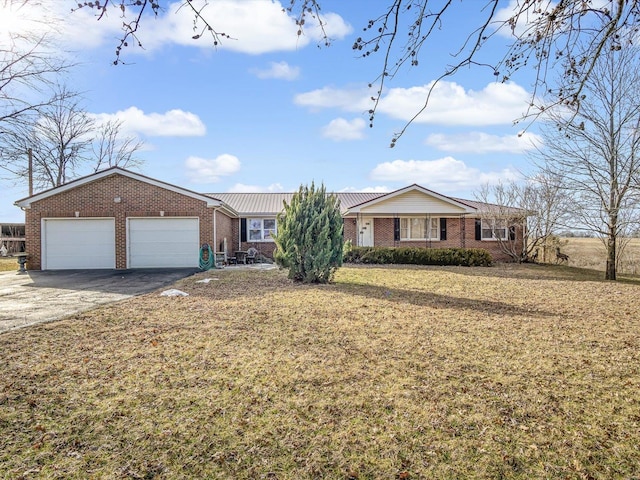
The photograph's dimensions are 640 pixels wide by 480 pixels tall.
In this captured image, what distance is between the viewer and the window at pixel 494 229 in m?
22.0

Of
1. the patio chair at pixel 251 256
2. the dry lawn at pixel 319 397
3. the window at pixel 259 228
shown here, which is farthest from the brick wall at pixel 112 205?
the dry lawn at pixel 319 397

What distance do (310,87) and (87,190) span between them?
12.1 metres

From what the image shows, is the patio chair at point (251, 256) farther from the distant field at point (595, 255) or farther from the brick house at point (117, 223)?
the distant field at point (595, 255)

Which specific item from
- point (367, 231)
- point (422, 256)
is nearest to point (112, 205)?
point (367, 231)

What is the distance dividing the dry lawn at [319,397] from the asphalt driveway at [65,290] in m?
Answer: 0.99

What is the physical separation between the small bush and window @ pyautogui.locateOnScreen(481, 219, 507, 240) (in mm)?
3570

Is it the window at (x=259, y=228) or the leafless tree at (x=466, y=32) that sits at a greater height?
the leafless tree at (x=466, y=32)

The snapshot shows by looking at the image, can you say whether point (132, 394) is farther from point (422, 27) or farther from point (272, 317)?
point (422, 27)

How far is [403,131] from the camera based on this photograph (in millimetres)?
3662

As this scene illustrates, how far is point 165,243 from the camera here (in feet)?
53.5

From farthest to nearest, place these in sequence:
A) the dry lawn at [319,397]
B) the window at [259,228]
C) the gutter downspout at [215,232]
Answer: the window at [259,228]
the gutter downspout at [215,232]
the dry lawn at [319,397]

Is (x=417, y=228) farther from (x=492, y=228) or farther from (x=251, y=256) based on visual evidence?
(x=251, y=256)

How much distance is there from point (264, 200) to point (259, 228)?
3.07m

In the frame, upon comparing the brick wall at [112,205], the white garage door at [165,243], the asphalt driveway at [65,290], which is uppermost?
the brick wall at [112,205]
